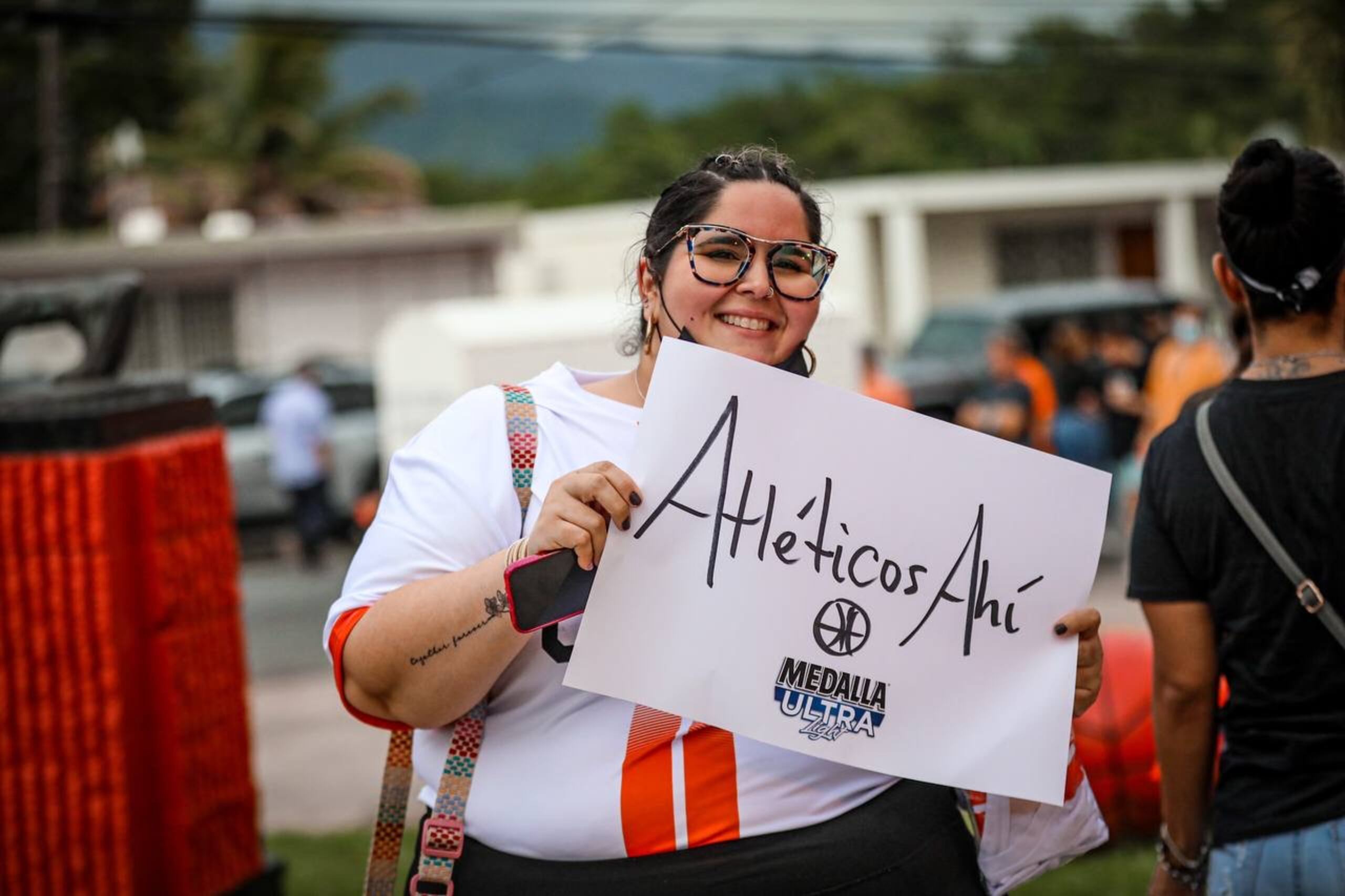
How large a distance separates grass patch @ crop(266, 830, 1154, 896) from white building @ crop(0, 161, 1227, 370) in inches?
516

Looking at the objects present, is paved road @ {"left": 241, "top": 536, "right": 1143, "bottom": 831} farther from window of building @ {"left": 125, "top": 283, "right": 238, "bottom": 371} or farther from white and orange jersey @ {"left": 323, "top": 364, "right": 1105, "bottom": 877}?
window of building @ {"left": 125, "top": 283, "right": 238, "bottom": 371}

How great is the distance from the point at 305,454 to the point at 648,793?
12.1 m

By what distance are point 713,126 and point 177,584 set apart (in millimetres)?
55123

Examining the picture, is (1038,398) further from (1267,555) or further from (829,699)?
(829,699)

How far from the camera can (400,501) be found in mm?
2084

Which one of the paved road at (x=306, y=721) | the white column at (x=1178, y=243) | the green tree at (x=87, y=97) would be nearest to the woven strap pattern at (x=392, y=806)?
the paved road at (x=306, y=721)

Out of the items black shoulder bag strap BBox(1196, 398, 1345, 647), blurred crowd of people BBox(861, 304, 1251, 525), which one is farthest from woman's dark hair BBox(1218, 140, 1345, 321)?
blurred crowd of people BBox(861, 304, 1251, 525)

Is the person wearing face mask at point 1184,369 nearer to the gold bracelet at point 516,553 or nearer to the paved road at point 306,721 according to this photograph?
the paved road at point 306,721

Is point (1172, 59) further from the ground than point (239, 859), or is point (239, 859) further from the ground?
point (1172, 59)

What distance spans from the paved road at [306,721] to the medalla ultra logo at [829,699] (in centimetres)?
449

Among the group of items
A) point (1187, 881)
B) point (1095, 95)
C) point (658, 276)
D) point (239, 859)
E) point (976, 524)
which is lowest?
point (239, 859)

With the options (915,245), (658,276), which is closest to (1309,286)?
(658,276)

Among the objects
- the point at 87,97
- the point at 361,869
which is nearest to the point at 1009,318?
the point at 361,869

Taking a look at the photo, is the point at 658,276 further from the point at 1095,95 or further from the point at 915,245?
the point at 1095,95
